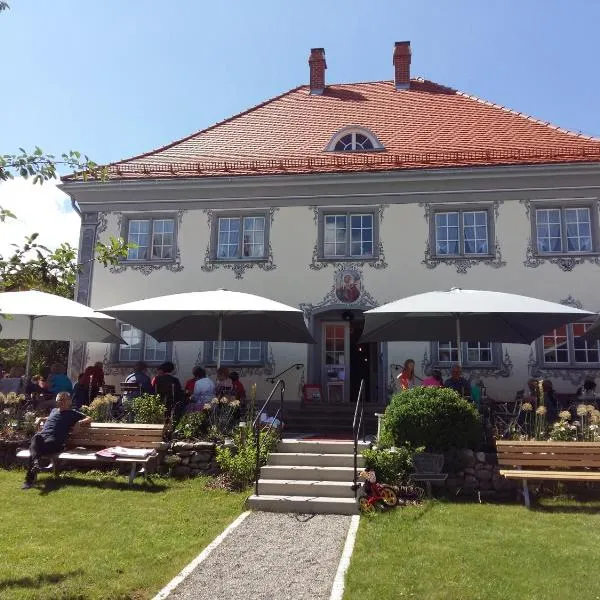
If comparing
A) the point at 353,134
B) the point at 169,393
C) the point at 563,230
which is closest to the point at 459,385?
the point at 169,393

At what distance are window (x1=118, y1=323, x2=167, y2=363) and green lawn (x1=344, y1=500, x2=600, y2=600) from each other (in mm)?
8628

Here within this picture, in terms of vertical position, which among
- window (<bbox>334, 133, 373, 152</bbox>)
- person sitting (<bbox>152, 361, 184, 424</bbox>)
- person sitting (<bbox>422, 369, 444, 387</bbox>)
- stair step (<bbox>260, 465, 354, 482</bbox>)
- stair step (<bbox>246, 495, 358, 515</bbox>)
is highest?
window (<bbox>334, 133, 373, 152</bbox>)

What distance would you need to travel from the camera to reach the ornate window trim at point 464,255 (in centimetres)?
1355

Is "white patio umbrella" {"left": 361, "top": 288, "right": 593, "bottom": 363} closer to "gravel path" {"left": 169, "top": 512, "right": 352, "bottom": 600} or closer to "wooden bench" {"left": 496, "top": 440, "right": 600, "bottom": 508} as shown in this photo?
"wooden bench" {"left": 496, "top": 440, "right": 600, "bottom": 508}

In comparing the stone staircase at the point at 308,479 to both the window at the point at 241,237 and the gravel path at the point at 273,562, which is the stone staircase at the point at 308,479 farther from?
the window at the point at 241,237

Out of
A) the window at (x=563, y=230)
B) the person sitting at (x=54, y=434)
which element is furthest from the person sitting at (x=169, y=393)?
the window at (x=563, y=230)

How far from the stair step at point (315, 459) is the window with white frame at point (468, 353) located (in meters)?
→ 5.62

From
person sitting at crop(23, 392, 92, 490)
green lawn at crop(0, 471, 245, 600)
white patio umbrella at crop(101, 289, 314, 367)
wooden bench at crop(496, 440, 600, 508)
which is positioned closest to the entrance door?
white patio umbrella at crop(101, 289, 314, 367)

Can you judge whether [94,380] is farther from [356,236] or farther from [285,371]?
[356,236]

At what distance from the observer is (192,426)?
30.8 feet

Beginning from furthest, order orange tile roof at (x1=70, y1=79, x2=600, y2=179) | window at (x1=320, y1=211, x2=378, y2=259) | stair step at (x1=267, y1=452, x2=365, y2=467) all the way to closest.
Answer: orange tile roof at (x1=70, y1=79, x2=600, y2=179)
window at (x1=320, y1=211, x2=378, y2=259)
stair step at (x1=267, y1=452, x2=365, y2=467)

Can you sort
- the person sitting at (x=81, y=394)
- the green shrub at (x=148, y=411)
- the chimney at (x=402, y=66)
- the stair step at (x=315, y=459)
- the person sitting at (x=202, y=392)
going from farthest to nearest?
the chimney at (x=402, y=66)
the person sitting at (x=81, y=394)
the person sitting at (x=202, y=392)
the green shrub at (x=148, y=411)
the stair step at (x=315, y=459)

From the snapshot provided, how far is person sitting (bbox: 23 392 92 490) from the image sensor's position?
812 cm

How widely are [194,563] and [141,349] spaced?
31.5 feet
